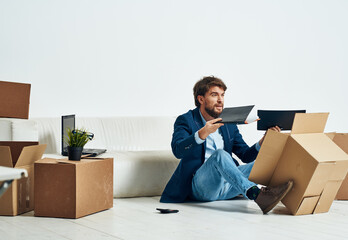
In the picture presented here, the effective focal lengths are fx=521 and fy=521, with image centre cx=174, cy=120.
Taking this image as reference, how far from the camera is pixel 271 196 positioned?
2.83 metres

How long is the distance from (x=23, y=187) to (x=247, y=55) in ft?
9.46

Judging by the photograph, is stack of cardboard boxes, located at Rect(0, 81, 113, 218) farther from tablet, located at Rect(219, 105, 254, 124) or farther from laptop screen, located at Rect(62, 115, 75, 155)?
tablet, located at Rect(219, 105, 254, 124)

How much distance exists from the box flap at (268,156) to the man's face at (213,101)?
0.53m

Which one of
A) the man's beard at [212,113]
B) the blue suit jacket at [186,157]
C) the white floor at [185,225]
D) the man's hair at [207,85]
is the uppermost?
the man's hair at [207,85]

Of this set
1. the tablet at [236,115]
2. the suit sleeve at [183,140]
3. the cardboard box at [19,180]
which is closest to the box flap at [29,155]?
the cardboard box at [19,180]

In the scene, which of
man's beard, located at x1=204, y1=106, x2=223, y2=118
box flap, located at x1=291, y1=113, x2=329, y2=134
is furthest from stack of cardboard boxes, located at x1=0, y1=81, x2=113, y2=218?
box flap, located at x1=291, y1=113, x2=329, y2=134

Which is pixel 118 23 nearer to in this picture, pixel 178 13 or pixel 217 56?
pixel 178 13

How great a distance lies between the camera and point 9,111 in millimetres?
3188

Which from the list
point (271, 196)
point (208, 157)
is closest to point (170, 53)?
point (208, 157)

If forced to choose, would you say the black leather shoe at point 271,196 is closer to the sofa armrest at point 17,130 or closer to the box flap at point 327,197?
the box flap at point 327,197

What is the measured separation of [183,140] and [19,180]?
3.05 feet

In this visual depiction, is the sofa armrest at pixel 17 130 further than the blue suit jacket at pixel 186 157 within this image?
Yes

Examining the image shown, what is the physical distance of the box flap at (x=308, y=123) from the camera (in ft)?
9.27

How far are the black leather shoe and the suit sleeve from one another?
0.46 meters
